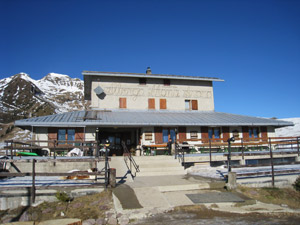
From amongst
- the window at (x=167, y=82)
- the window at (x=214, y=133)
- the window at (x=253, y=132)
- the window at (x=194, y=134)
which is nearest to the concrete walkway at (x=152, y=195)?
the window at (x=194, y=134)

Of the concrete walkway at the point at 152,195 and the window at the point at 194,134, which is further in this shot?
the window at the point at 194,134

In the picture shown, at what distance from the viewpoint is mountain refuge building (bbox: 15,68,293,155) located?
1866 centimetres

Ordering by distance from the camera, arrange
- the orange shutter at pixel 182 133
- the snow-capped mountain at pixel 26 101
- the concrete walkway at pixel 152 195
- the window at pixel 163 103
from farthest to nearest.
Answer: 1. the snow-capped mountain at pixel 26 101
2. the window at pixel 163 103
3. the orange shutter at pixel 182 133
4. the concrete walkway at pixel 152 195

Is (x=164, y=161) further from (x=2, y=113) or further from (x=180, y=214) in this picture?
(x=2, y=113)

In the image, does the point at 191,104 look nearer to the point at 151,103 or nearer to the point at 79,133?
the point at 151,103

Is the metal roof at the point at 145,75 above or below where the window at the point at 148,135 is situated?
above

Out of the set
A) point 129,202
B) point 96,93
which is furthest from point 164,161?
point 96,93

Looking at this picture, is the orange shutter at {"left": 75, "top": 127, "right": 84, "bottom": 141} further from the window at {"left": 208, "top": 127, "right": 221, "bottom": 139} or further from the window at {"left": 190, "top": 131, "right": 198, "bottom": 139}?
the window at {"left": 208, "top": 127, "right": 221, "bottom": 139}

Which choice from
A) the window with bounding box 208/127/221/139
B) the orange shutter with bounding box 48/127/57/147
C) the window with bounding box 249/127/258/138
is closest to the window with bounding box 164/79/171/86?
the window with bounding box 208/127/221/139

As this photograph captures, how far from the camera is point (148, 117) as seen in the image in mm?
20953

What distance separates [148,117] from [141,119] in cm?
117

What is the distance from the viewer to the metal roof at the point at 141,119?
17844 mm

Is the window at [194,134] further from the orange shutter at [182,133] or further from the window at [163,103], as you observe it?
the window at [163,103]

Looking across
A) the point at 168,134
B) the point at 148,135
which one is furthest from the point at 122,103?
the point at 168,134
